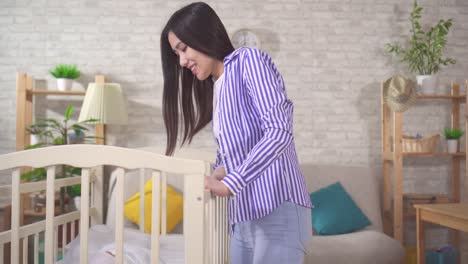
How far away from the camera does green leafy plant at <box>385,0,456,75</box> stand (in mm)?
3670

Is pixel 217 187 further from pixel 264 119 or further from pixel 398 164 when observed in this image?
pixel 398 164

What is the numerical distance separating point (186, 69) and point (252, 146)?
48cm

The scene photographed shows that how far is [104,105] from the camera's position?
135 inches

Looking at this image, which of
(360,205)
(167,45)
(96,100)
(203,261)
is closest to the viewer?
(203,261)

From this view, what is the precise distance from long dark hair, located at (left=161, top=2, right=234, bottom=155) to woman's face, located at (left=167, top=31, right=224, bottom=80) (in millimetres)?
20

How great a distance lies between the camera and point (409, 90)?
3.56m

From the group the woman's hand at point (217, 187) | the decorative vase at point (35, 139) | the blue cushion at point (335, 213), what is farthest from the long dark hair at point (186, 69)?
the decorative vase at point (35, 139)

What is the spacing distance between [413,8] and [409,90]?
2.86 ft

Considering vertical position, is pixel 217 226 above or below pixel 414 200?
above

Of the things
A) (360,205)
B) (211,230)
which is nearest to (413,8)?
(360,205)

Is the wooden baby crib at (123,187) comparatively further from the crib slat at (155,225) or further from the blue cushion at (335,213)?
the blue cushion at (335,213)

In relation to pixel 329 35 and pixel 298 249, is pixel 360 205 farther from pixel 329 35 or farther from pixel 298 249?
pixel 298 249

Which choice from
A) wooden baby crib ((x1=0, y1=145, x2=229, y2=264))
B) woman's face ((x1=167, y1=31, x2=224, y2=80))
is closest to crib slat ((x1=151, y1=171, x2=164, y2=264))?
wooden baby crib ((x1=0, y1=145, x2=229, y2=264))

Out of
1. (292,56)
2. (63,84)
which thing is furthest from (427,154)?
(63,84)
